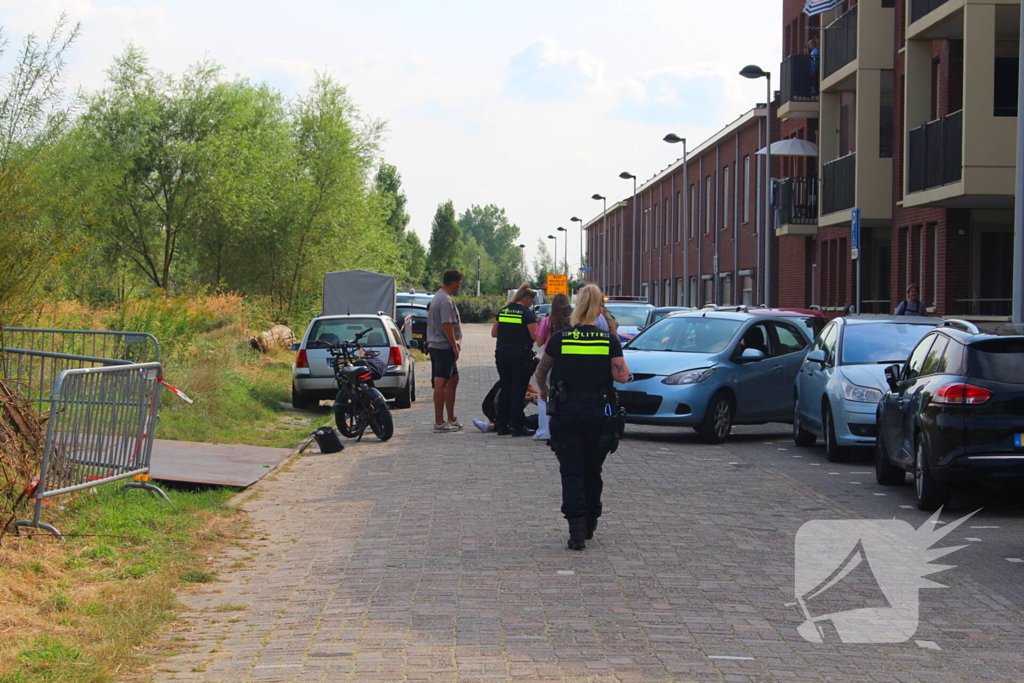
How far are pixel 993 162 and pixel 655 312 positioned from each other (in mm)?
8634

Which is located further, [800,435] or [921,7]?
[921,7]

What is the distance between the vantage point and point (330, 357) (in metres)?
18.4

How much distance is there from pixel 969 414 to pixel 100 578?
252 inches

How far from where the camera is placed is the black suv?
902 centimetres

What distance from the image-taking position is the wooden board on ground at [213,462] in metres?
10.2

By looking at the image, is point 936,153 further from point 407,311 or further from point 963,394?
point 407,311

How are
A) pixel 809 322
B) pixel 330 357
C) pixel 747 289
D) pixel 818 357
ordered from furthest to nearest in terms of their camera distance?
pixel 747 289, pixel 330 357, pixel 809 322, pixel 818 357

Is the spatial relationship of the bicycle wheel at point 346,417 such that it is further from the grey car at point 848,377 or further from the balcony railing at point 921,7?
the balcony railing at point 921,7

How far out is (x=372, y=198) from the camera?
44.4 metres

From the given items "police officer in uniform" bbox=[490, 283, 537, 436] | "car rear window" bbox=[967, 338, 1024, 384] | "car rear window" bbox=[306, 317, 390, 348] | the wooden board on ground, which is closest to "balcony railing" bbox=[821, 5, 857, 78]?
"car rear window" bbox=[306, 317, 390, 348]

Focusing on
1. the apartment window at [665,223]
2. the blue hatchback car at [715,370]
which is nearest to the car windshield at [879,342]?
the blue hatchback car at [715,370]

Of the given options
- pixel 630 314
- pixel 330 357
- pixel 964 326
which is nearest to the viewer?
pixel 964 326

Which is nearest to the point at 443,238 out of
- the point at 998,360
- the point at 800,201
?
the point at 800,201

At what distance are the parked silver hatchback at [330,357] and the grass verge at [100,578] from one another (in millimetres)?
9261
